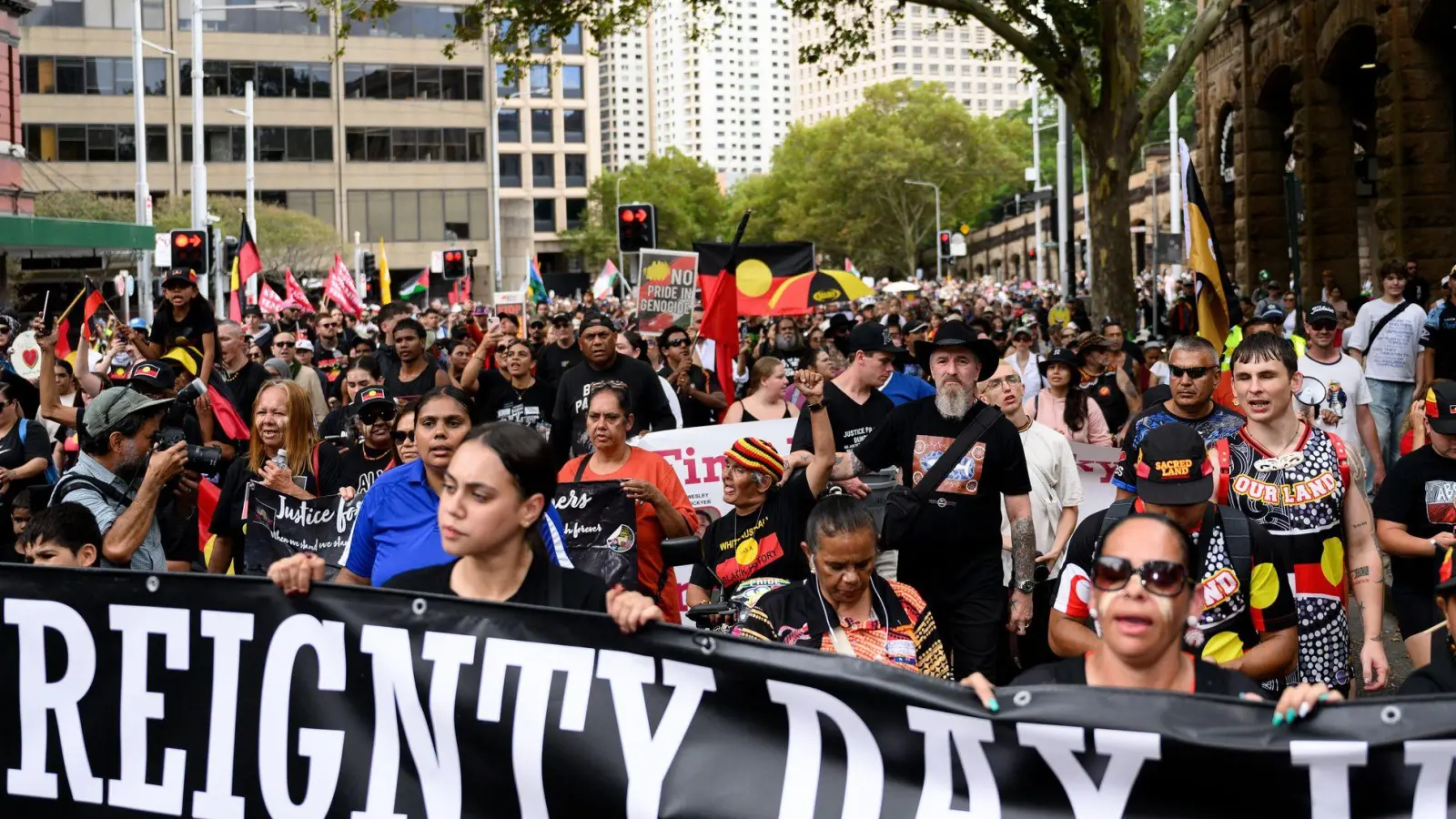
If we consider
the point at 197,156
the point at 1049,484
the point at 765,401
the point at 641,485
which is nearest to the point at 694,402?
the point at 765,401

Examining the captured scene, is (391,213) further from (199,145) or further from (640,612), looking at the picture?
(640,612)

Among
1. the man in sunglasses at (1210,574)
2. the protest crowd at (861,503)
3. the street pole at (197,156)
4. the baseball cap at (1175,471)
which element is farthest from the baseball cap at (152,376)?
the street pole at (197,156)

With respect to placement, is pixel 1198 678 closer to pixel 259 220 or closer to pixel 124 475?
pixel 124 475

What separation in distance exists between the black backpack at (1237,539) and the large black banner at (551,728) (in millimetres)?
1687

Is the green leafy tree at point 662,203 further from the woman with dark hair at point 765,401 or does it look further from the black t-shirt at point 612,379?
the black t-shirt at point 612,379

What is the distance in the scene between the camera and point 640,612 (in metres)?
4.04

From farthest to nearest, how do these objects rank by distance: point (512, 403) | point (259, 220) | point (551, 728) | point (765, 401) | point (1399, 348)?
point (259, 220)
point (1399, 348)
point (512, 403)
point (765, 401)
point (551, 728)

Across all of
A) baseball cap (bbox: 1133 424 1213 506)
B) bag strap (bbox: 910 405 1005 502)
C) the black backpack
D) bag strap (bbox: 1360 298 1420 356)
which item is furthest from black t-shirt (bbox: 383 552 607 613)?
bag strap (bbox: 1360 298 1420 356)

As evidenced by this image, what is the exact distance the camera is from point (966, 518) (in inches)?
286

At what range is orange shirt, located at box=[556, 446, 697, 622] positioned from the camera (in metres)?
6.88

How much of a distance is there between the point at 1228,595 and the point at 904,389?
4.79 m

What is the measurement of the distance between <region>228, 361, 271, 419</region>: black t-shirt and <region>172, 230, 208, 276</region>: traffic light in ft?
43.2

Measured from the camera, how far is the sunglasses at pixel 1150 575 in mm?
3959

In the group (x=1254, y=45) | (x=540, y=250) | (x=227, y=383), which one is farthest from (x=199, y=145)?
(x=540, y=250)
